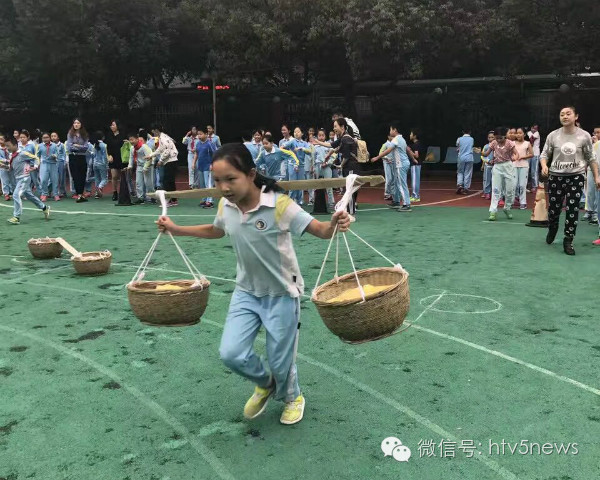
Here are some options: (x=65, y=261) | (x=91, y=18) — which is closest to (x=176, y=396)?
(x=65, y=261)

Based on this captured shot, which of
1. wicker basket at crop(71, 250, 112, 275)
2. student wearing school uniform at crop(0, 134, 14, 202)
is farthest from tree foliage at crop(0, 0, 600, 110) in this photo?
wicker basket at crop(71, 250, 112, 275)

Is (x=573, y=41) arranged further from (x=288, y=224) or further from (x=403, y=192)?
(x=288, y=224)

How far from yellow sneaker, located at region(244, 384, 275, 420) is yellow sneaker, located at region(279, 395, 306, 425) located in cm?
13

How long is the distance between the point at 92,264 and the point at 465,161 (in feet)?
40.9

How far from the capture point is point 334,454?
143 inches

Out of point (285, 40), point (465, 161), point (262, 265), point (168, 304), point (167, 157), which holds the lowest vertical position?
point (168, 304)

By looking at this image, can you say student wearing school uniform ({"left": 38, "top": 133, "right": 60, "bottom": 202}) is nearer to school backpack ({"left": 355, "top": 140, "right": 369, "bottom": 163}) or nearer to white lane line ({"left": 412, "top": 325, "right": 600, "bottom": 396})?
school backpack ({"left": 355, "top": 140, "right": 369, "bottom": 163})

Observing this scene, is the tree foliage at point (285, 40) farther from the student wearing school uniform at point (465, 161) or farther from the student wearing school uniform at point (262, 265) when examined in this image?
the student wearing school uniform at point (262, 265)

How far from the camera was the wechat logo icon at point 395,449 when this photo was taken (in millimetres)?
3600

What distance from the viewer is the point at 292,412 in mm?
4047

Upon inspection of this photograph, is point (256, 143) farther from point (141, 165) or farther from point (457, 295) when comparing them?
point (457, 295)

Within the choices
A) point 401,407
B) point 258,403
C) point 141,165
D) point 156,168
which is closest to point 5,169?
point 141,165

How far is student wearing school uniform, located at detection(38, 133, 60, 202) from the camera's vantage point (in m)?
16.8

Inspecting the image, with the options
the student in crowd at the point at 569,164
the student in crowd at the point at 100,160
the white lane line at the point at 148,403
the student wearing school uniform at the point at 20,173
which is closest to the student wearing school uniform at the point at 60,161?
the student in crowd at the point at 100,160
